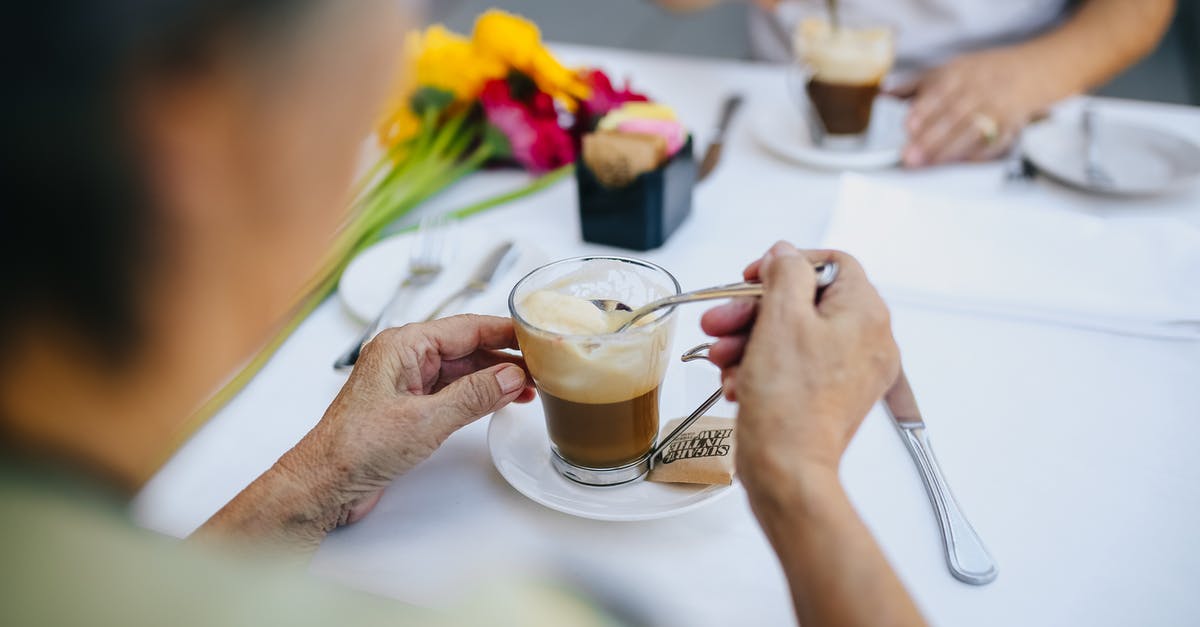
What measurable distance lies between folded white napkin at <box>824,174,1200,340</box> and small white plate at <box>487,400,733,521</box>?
1.48ft

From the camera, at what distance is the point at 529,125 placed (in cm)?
133

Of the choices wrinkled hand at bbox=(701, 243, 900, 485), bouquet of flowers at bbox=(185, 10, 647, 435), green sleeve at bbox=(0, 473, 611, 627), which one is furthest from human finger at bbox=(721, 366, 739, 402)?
bouquet of flowers at bbox=(185, 10, 647, 435)

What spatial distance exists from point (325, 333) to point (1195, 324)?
995 mm

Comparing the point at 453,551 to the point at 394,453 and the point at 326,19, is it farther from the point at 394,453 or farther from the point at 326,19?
the point at 326,19

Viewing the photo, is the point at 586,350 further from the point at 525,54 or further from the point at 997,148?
the point at 997,148

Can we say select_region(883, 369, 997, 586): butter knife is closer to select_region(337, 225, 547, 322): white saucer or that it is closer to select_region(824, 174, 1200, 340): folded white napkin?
select_region(824, 174, 1200, 340): folded white napkin

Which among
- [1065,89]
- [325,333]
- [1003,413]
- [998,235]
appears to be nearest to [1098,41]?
[1065,89]

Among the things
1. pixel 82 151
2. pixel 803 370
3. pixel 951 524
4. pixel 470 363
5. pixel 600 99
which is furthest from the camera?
pixel 600 99

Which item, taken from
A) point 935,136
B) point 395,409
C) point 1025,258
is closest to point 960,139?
point 935,136

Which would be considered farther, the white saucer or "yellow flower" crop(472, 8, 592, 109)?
"yellow flower" crop(472, 8, 592, 109)

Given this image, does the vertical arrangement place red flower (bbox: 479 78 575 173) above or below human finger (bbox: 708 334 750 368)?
below

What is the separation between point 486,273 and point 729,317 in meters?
0.47

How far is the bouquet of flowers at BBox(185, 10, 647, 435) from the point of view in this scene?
1.30 metres

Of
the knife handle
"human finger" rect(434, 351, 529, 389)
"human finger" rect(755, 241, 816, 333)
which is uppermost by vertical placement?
"human finger" rect(755, 241, 816, 333)
